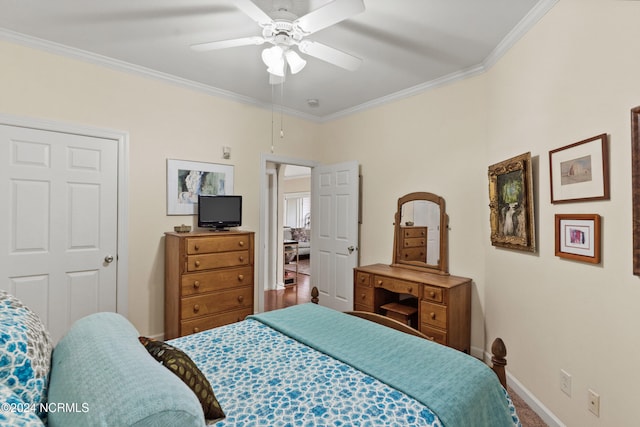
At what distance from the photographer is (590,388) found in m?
1.70

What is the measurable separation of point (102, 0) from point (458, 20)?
2.41 m

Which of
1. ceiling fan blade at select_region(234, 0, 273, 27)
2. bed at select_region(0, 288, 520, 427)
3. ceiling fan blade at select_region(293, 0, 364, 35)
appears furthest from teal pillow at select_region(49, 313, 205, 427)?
ceiling fan blade at select_region(293, 0, 364, 35)

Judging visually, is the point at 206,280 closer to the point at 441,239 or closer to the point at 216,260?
the point at 216,260

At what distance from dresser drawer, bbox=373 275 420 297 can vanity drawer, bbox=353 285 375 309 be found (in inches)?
4.3

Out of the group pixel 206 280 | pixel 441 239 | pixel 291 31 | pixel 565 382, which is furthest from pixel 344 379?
pixel 441 239

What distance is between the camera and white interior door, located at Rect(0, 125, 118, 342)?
2543 mm

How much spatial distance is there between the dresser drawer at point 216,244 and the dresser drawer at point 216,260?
0.04m

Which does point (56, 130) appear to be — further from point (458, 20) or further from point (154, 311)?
point (458, 20)

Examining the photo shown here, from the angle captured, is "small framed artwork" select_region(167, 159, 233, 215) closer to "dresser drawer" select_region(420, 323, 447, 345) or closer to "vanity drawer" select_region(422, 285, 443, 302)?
"vanity drawer" select_region(422, 285, 443, 302)

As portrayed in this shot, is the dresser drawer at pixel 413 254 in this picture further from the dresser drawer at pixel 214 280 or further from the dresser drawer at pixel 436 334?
the dresser drawer at pixel 214 280

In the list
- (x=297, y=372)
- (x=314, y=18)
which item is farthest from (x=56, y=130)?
(x=297, y=372)

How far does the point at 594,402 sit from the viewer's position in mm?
1665

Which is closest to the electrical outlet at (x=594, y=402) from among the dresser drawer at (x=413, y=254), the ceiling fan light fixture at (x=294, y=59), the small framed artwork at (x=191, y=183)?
the dresser drawer at (x=413, y=254)

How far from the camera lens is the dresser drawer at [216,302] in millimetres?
2971
